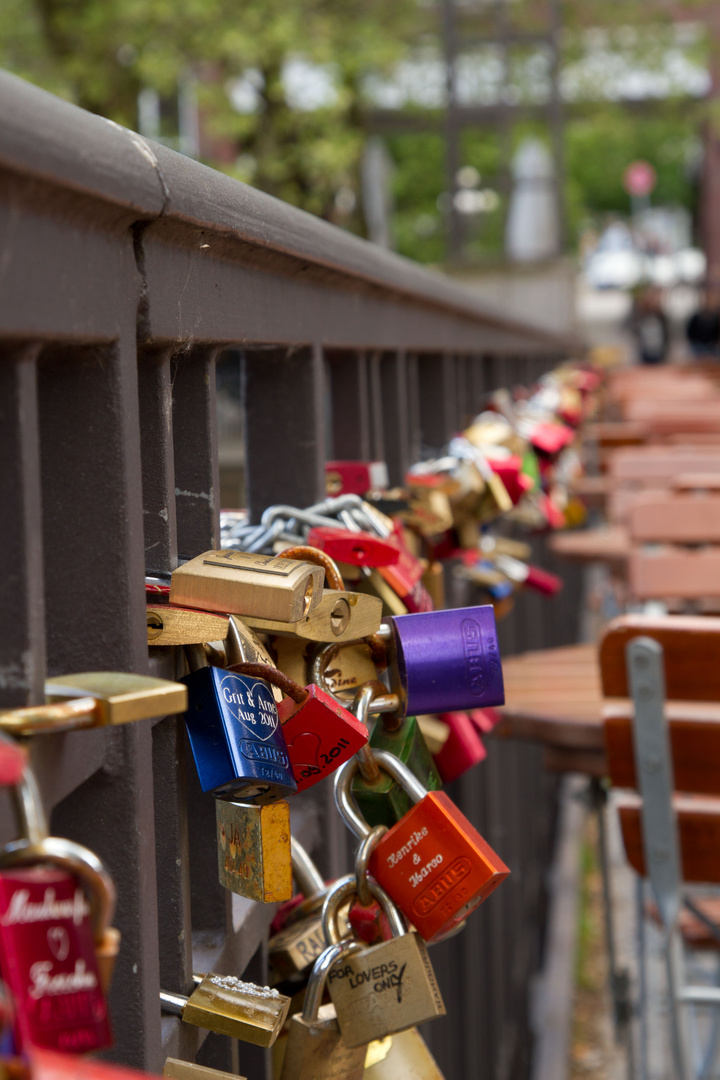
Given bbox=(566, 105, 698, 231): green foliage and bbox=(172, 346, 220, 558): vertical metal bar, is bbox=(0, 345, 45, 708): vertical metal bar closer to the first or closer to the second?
bbox=(172, 346, 220, 558): vertical metal bar

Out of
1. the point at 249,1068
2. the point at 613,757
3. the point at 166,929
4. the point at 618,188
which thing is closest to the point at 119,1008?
the point at 166,929

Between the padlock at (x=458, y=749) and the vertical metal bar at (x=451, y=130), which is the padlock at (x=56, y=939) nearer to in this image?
the padlock at (x=458, y=749)

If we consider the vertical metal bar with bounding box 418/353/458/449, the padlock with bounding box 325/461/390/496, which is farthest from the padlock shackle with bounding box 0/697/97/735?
the vertical metal bar with bounding box 418/353/458/449

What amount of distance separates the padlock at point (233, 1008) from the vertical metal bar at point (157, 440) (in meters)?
0.27

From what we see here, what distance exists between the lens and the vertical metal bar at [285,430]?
120 centimetres

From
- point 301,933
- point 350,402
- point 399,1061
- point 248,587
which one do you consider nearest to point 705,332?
point 350,402

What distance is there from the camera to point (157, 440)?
78 cm

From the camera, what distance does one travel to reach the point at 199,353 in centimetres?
88

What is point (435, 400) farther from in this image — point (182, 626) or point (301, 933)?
point (182, 626)

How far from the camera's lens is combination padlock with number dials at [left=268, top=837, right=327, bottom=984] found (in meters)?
0.98

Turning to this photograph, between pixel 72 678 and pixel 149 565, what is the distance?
233 millimetres

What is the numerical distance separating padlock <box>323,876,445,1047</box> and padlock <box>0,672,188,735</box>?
311mm

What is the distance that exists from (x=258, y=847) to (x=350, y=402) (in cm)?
87

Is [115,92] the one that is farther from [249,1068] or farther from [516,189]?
[249,1068]
